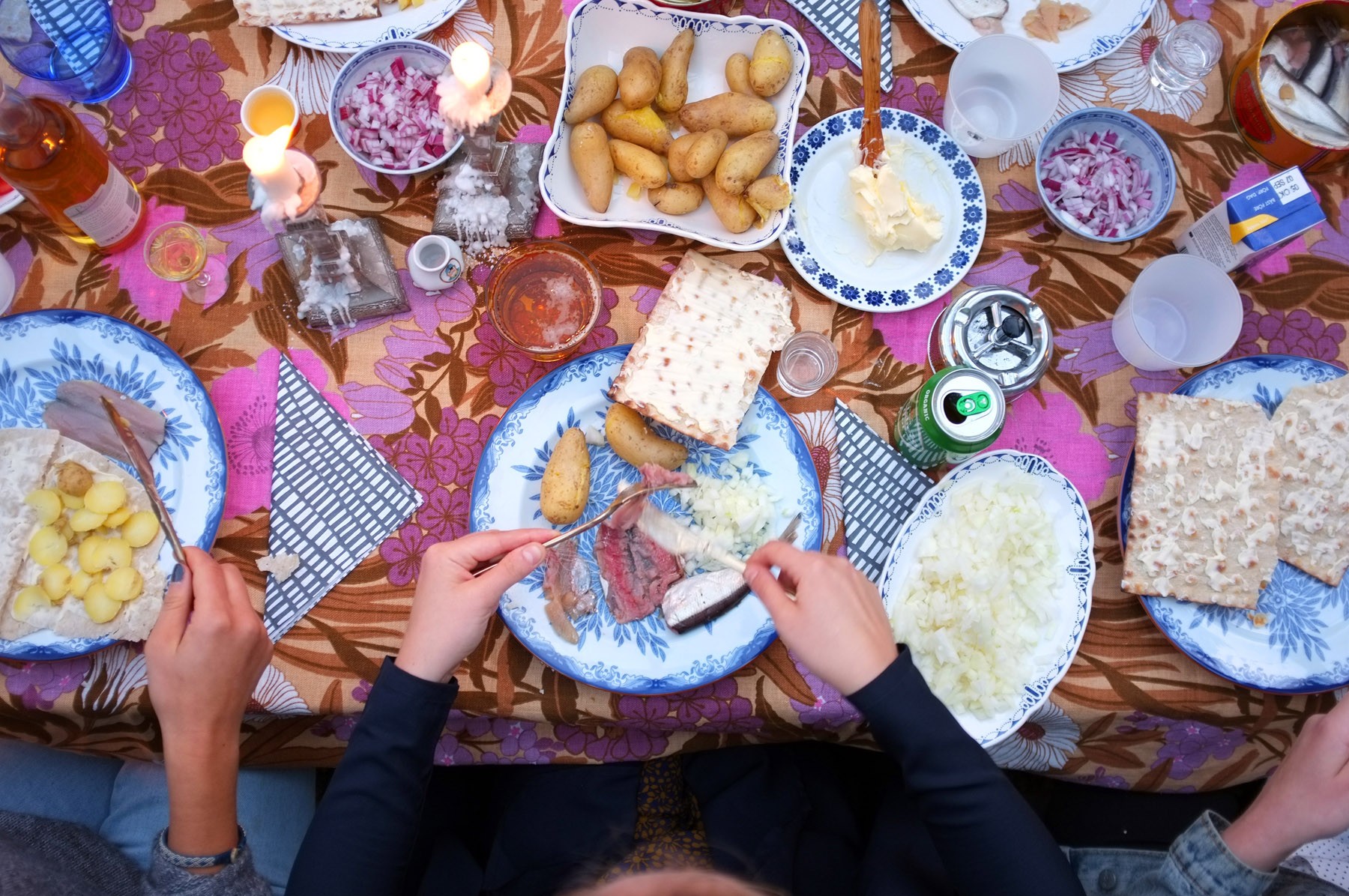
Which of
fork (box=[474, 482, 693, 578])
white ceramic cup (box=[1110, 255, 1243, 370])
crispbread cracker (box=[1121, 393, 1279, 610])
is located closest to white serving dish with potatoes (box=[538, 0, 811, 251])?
fork (box=[474, 482, 693, 578])

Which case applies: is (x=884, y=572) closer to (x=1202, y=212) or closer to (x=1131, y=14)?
(x=1202, y=212)

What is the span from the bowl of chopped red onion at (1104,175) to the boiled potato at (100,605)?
1823 millimetres

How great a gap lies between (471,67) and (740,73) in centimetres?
51

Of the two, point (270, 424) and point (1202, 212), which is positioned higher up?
point (1202, 212)

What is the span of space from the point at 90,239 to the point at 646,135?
1.05m

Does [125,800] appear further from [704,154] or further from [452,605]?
[704,154]

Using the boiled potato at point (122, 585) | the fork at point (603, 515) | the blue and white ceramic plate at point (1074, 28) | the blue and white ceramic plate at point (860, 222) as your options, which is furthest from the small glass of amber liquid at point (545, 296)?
the blue and white ceramic plate at point (1074, 28)

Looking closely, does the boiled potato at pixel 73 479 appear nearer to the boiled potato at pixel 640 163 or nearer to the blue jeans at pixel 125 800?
the blue jeans at pixel 125 800

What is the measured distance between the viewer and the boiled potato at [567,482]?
1358 mm

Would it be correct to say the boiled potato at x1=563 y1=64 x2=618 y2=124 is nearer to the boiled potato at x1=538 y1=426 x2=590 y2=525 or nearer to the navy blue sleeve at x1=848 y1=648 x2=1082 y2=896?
the boiled potato at x1=538 y1=426 x2=590 y2=525

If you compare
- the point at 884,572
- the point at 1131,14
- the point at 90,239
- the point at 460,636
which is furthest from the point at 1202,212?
the point at 90,239

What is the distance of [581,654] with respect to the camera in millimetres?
1345

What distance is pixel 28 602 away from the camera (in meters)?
1.27

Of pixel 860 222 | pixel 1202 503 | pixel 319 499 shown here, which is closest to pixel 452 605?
pixel 319 499
